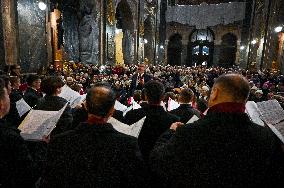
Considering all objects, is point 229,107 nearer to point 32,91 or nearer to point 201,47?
point 32,91

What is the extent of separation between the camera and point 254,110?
298 cm

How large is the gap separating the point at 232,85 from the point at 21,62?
10141 millimetres

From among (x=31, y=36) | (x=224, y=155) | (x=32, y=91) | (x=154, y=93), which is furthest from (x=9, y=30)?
(x=224, y=155)

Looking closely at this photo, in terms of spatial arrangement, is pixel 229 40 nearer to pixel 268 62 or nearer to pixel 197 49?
pixel 197 49

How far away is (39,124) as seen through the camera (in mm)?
2707

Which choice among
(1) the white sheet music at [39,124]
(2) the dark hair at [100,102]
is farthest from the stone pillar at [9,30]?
(2) the dark hair at [100,102]

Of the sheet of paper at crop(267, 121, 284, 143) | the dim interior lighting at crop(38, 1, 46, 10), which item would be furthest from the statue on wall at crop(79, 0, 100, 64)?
the sheet of paper at crop(267, 121, 284, 143)

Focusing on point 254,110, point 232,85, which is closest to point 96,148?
point 232,85

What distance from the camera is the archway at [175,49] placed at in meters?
41.3

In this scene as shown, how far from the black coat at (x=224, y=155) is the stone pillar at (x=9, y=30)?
31.2 ft

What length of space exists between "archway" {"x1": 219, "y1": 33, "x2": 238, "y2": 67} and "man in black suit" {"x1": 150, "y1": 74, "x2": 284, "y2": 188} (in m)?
38.9

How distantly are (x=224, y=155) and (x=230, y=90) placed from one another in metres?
0.45

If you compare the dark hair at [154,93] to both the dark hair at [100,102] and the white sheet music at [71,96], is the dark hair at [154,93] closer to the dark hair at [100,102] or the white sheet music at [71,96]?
the dark hair at [100,102]

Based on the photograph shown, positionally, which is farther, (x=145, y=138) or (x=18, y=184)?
(x=145, y=138)
